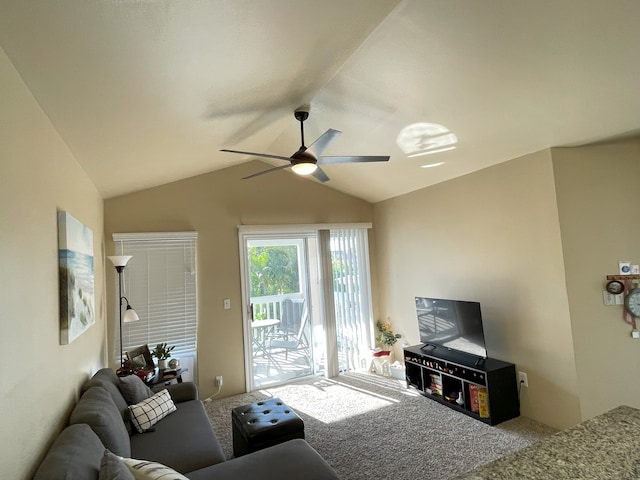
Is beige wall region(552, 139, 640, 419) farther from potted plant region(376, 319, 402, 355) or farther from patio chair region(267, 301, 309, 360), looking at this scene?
patio chair region(267, 301, 309, 360)

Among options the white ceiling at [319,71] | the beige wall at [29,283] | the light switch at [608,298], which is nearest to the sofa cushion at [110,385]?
the beige wall at [29,283]

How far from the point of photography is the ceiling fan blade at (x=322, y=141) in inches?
97.5

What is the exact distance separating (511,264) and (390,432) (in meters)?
2.02

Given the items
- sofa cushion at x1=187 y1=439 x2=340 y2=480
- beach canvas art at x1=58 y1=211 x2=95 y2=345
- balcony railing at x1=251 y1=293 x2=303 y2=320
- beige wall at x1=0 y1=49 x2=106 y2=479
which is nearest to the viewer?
beige wall at x1=0 y1=49 x2=106 y2=479

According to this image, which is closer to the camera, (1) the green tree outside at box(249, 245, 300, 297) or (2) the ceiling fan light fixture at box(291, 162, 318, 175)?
(2) the ceiling fan light fixture at box(291, 162, 318, 175)

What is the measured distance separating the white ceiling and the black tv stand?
6.84 ft

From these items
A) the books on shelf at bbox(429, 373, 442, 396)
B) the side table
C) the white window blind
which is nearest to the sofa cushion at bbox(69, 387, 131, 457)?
the side table

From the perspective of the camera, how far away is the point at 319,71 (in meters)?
2.45

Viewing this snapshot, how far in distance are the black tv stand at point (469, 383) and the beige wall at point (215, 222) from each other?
7.57ft

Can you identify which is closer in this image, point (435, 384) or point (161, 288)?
point (435, 384)

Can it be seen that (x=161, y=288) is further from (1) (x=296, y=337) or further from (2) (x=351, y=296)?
(2) (x=351, y=296)

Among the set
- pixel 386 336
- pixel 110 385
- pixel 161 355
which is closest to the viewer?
pixel 110 385

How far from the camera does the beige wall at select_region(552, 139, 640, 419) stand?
3047mm

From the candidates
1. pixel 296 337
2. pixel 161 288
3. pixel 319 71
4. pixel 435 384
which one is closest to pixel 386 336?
pixel 435 384
